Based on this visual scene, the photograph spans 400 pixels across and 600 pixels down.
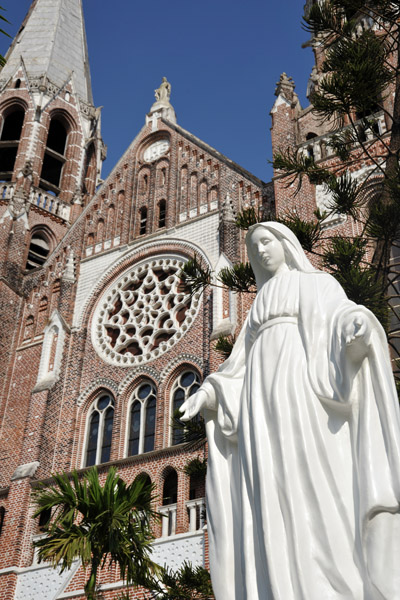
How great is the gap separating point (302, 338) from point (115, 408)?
496 inches

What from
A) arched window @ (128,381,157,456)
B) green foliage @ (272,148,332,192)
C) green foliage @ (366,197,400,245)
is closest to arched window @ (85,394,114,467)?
arched window @ (128,381,157,456)

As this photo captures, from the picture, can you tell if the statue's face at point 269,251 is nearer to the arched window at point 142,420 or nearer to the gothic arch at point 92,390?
the arched window at point 142,420

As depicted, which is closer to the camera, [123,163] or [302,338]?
[302,338]

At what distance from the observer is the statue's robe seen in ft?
11.6

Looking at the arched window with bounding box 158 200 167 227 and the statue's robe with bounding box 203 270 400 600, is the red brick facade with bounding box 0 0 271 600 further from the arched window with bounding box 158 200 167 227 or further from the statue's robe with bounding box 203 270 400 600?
the statue's robe with bounding box 203 270 400 600

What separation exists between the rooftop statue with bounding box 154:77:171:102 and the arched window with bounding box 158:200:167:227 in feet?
14.3

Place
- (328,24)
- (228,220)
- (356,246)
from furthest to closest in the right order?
(228,220), (328,24), (356,246)

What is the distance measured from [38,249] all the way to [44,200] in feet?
5.54

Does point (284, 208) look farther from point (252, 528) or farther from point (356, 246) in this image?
point (252, 528)

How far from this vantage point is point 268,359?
14.0 feet

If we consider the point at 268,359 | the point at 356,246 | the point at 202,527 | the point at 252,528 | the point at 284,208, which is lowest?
the point at 252,528

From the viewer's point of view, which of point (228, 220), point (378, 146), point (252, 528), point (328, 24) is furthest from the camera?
point (228, 220)

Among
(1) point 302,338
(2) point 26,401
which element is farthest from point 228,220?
(1) point 302,338

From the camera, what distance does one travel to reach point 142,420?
16016mm
